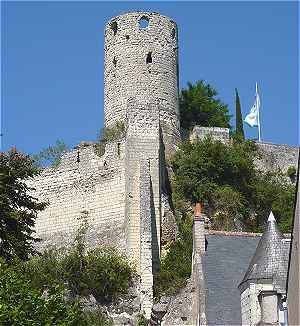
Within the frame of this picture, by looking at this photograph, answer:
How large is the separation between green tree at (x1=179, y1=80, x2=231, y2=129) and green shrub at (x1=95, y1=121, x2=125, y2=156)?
5.71 metres

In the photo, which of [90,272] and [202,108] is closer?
[90,272]

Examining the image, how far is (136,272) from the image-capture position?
113ft

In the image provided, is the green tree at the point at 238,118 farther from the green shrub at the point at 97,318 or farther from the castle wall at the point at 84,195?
the green shrub at the point at 97,318

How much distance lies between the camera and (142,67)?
41812mm

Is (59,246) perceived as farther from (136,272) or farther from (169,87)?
(169,87)

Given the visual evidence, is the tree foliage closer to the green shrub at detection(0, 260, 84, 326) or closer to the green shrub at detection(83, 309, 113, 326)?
the green shrub at detection(83, 309, 113, 326)

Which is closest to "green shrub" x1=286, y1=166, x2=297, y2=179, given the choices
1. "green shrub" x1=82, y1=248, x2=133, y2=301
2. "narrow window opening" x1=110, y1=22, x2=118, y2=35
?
"narrow window opening" x1=110, y1=22, x2=118, y2=35

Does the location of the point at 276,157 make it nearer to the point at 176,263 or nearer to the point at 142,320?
the point at 176,263

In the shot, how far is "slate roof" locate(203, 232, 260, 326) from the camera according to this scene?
20.6 meters

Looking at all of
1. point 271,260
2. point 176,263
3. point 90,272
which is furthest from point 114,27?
point 271,260

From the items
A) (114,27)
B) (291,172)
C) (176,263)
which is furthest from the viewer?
(291,172)

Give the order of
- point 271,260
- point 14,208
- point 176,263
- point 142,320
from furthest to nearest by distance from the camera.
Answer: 1. point 176,263
2. point 142,320
3. point 14,208
4. point 271,260

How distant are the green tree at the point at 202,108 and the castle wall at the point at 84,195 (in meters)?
7.28

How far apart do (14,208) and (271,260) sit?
417 inches
